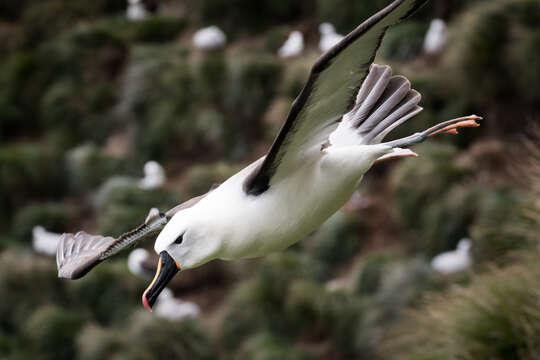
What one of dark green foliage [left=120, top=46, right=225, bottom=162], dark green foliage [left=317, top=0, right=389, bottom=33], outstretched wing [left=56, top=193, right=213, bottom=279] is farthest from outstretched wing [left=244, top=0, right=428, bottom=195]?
dark green foliage [left=120, top=46, right=225, bottom=162]

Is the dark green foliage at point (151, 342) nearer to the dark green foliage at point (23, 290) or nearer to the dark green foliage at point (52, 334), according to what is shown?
the dark green foliage at point (52, 334)

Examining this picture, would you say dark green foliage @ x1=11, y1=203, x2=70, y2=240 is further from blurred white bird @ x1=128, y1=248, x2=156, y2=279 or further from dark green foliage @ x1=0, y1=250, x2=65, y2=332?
blurred white bird @ x1=128, y1=248, x2=156, y2=279

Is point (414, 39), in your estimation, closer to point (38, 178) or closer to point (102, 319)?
point (102, 319)

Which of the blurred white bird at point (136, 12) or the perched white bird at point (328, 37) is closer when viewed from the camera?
the perched white bird at point (328, 37)

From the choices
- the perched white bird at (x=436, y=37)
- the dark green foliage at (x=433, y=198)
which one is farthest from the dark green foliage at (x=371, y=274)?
the perched white bird at (x=436, y=37)

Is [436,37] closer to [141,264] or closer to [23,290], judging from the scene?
[141,264]

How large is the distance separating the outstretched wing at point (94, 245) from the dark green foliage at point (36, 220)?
6.85m

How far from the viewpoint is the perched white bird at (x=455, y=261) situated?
552 centimetres

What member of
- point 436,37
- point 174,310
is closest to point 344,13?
point 436,37

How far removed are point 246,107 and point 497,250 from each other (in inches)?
165

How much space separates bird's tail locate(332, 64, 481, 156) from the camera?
9.14ft

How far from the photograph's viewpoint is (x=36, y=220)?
31.5ft

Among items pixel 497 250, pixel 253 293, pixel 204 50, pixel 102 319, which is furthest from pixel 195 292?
pixel 497 250

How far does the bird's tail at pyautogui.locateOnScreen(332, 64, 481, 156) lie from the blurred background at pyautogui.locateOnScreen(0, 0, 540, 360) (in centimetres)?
130
